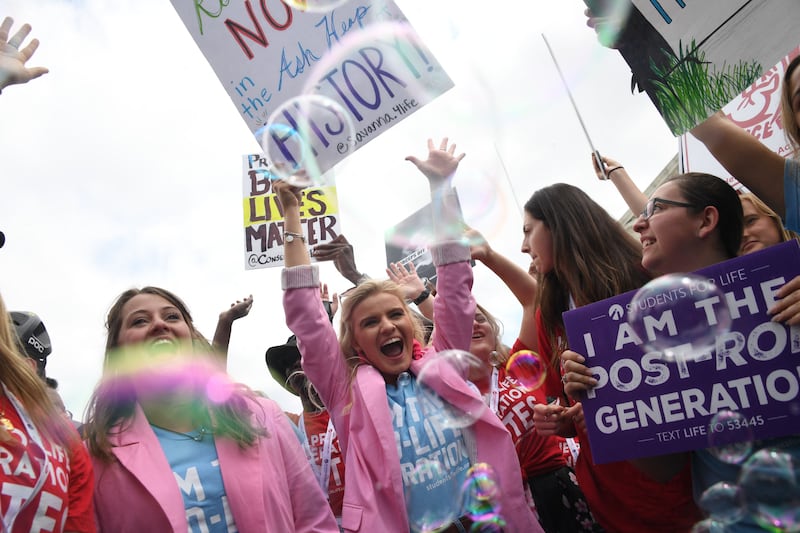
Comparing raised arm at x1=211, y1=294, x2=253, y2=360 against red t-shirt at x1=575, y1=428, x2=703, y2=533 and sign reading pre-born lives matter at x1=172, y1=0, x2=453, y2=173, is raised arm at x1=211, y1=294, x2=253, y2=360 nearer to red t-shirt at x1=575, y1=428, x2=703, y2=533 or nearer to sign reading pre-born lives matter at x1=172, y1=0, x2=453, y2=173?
sign reading pre-born lives matter at x1=172, y1=0, x2=453, y2=173

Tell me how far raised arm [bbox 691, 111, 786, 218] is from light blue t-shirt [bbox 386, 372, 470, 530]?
162 centimetres

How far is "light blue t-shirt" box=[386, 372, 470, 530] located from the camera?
231 centimetres

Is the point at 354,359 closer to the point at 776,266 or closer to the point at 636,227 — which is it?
the point at 636,227

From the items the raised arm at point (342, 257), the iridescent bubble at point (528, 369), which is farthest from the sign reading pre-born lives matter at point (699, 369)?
the raised arm at point (342, 257)

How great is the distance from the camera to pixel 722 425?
1.87 metres

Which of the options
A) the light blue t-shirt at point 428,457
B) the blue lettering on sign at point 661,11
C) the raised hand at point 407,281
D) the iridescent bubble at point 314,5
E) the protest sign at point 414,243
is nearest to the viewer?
the light blue t-shirt at point 428,457

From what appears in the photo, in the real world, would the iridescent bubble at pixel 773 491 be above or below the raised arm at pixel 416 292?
below

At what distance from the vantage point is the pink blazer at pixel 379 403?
2295 millimetres

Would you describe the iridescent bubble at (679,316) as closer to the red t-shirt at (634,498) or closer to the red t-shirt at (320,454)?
the red t-shirt at (634,498)

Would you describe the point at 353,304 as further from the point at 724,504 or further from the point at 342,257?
the point at 724,504

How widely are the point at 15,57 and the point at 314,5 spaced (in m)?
1.65

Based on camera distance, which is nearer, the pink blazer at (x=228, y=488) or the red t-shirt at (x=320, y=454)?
the pink blazer at (x=228, y=488)

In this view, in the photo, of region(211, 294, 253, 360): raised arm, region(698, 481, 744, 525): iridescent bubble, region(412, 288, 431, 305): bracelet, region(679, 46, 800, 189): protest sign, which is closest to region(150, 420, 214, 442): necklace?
region(211, 294, 253, 360): raised arm

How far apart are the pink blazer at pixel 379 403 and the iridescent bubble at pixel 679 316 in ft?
2.64
